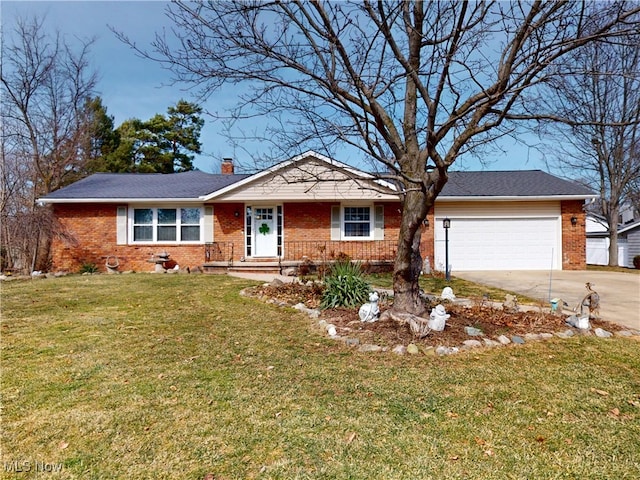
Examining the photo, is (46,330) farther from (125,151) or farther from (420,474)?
(125,151)

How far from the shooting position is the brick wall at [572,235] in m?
14.0

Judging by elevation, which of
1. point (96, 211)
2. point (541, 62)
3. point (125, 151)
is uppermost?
point (125, 151)

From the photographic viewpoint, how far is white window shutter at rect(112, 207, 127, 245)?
14.1 meters

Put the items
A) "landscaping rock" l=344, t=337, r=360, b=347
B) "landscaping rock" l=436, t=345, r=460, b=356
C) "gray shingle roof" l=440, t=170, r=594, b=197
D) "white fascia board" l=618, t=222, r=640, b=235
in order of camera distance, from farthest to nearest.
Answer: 1. "white fascia board" l=618, t=222, r=640, b=235
2. "gray shingle roof" l=440, t=170, r=594, b=197
3. "landscaping rock" l=344, t=337, r=360, b=347
4. "landscaping rock" l=436, t=345, r=460, b=356

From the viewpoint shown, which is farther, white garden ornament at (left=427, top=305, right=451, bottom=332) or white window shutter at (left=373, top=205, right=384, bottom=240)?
white window shutter at (left=373, top=205, right=384, bottom=240)

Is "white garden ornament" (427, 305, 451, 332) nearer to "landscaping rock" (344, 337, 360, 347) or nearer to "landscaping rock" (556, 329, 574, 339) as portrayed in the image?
"landscaping rock" (344, 337, 360, 347)

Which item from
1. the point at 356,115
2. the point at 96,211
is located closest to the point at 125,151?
the point at 96,211

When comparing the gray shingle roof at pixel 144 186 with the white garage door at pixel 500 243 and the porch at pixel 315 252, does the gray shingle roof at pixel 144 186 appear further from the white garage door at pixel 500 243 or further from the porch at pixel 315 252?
the white garage door at pixel 500 243

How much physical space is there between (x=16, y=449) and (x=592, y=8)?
285 inches

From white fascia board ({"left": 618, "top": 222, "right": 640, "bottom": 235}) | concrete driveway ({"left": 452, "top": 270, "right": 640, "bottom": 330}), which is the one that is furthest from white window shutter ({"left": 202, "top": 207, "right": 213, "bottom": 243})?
white fascia board ({"left": 618, "top": 222, "right": 640, "bottom": 235})

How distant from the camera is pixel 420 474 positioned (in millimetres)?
2277

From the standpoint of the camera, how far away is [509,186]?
14867 millimetres

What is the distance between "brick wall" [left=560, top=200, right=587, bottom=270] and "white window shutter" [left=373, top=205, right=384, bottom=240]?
7.09 meters

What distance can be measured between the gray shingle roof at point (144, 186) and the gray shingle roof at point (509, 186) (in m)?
8.78
